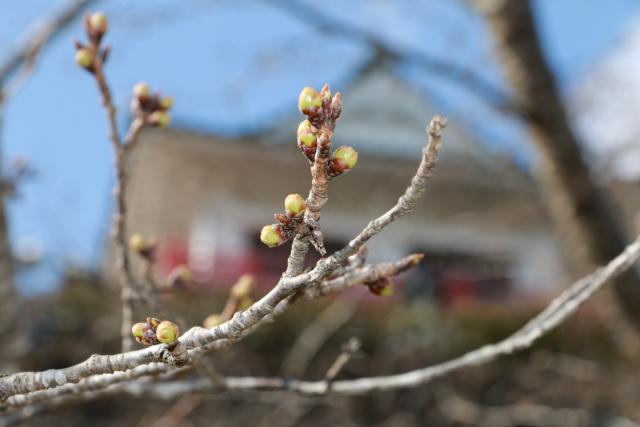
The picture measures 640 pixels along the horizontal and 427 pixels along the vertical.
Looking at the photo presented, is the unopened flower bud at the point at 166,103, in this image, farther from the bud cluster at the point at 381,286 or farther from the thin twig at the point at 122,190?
the bud cluster at the point at 381,286

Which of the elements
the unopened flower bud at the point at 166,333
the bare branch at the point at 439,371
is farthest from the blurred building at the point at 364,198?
the unopened flower bud at the point at 166,333

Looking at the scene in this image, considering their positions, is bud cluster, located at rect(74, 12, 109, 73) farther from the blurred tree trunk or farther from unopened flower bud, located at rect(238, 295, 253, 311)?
the blurred tree trunk

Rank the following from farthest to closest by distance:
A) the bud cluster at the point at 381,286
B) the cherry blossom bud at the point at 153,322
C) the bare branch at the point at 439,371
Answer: the bare branch at the point at 439,371
the bud cluster at the point at 381,286
the cherry blossom bud at the point at 153,322

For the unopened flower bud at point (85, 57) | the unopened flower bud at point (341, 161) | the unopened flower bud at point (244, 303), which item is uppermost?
the unopened flower bud at point (85, 57)

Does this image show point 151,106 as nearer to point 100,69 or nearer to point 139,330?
point 100,69

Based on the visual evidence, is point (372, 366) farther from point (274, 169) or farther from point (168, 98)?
point (168, 98)

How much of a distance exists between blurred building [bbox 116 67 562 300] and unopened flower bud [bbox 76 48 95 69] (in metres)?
6.07

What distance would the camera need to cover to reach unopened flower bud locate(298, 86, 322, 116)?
2.20ft

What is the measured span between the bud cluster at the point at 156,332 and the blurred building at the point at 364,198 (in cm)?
646

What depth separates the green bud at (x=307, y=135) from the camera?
69 cm

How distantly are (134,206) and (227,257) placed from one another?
225 centimetres

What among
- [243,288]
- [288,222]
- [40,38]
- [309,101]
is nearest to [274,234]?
[288,222]

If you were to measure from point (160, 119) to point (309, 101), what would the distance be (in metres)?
0.67

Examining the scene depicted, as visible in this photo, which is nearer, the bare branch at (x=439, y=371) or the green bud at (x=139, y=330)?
the green bud at (x=139, y=330)
